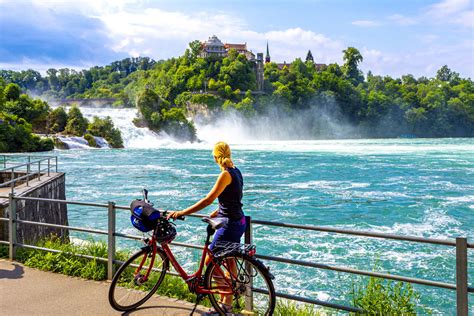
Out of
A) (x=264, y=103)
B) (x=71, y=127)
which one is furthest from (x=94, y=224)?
(x=264, y=103)

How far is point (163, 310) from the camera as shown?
18.3 feet

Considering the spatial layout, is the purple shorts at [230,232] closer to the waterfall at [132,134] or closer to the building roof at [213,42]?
the waterfall at [132,134]

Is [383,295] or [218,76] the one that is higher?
[218,76]

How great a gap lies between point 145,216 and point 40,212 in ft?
31.6

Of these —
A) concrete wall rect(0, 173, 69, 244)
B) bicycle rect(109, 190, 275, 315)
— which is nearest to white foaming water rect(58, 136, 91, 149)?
concrete wall rect(0, 173, 69, 244)

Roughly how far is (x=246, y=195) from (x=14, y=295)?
71.0 feet

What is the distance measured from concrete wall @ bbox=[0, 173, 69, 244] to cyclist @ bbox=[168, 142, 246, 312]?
6.77 meters

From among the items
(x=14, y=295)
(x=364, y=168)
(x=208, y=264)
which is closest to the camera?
(x=208, y=264)

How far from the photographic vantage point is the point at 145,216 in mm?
5246

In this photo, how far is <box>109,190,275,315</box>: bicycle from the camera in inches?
201

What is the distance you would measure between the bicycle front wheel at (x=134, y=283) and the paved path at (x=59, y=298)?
0.34ft

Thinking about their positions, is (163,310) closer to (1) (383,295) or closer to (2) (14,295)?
(2) (14,295)

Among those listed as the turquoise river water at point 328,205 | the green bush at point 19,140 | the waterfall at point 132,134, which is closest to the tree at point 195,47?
the waterfall at point 132,134

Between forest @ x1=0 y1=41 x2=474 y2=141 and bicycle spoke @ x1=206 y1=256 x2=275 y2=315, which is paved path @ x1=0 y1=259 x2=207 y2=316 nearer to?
bicycle spoke @ x1=206 y1=256 x2=275 y2=315
